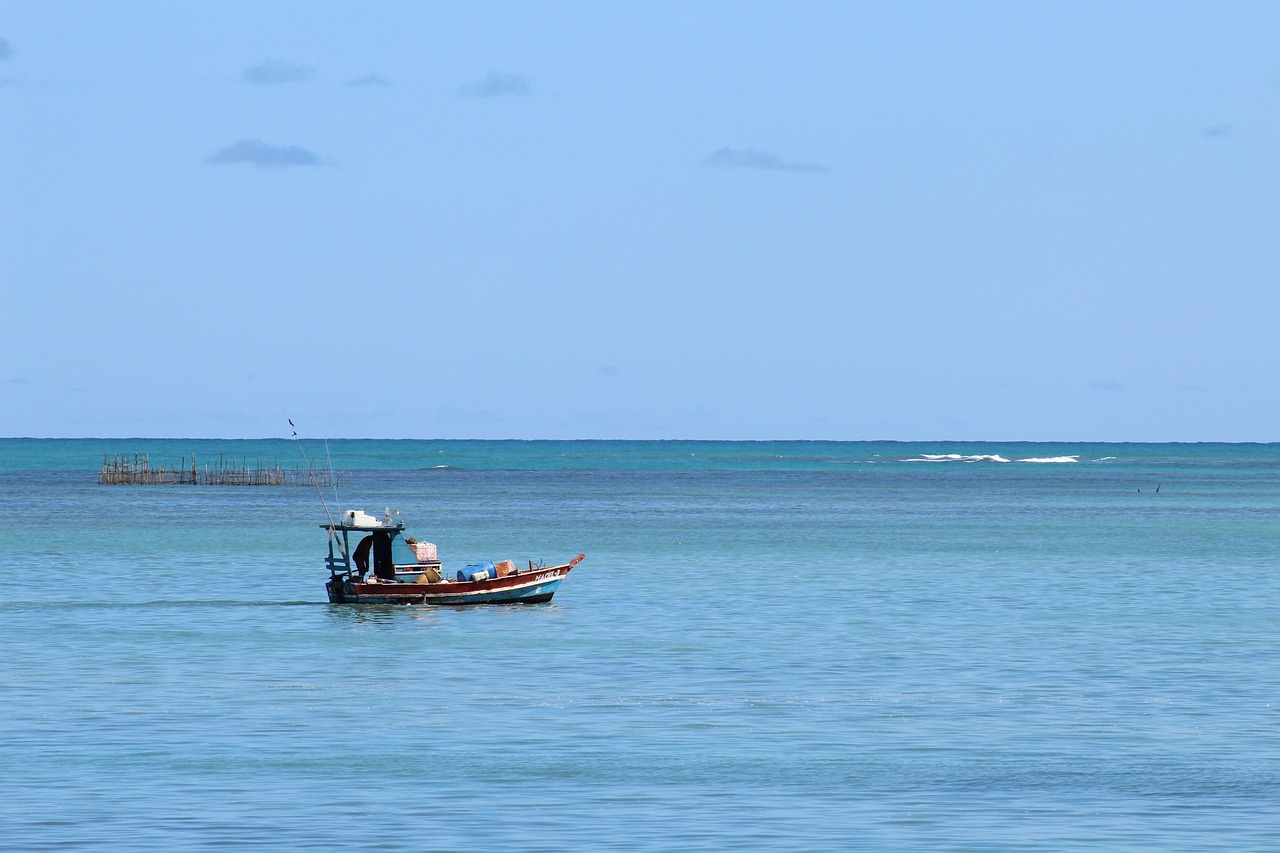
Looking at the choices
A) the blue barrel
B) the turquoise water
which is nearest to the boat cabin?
the blue barrel

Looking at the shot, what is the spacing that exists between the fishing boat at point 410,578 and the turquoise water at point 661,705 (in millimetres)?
760

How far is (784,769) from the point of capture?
2433 cm

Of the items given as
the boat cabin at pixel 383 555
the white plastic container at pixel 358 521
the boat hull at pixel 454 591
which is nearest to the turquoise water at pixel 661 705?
the boat hull at pixel 454 591

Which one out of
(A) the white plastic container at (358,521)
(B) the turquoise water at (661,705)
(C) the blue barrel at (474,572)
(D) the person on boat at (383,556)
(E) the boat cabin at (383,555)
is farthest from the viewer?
(C) the blue barrel at (474,572)

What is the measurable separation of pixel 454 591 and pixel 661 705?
18353 millimetres

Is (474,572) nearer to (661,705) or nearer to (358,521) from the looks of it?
(358,521)

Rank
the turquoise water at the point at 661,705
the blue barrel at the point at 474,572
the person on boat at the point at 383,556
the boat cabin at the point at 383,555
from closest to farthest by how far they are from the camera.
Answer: the turquoise water at the point at 661,705 < the boat cabin at the point at 383,555 < the person on boat at the point at 383,556 < the blue barrel at the point at 474,572

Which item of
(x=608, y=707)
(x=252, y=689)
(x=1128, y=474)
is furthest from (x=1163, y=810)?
(x=1128, y=474)

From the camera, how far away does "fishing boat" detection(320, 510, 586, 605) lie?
154 ft

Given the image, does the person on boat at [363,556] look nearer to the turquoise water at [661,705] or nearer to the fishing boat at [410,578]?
the fishing boat at [410,578]

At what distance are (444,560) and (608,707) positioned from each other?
36101 millimetres

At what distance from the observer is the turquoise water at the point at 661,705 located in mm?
21297

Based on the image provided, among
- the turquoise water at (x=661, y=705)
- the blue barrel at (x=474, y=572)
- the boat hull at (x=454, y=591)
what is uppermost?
the blue barrel at (x=474, y=572)

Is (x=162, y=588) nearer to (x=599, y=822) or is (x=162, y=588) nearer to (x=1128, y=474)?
(x=599, y=822)
